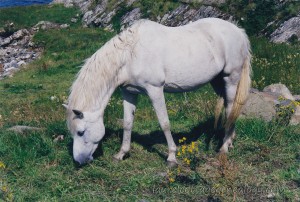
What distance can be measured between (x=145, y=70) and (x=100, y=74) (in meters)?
0.64

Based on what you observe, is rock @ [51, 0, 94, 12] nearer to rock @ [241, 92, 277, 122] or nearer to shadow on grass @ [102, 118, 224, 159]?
rock @ [241, 92, 277, 122]

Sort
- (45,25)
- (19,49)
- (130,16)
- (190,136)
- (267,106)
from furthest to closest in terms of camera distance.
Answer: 1. (45,25)
2. (130,16)
3. (19,49)
4. (267,106)
5. (190,136)

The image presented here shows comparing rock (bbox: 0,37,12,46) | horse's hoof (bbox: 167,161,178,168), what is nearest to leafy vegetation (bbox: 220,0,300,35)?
horse's hoof (bbox: 167,161,178,168)

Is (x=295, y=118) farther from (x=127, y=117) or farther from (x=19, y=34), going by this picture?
(x=19, y=34)

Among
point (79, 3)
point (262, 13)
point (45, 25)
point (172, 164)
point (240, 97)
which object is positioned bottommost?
point (79, 3)

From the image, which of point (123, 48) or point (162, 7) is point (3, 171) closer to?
point (123, 48)

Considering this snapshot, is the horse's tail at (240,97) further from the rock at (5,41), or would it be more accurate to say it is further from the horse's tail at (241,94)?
the rock at (5,41)

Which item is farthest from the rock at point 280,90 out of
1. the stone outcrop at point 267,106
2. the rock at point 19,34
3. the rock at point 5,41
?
the rock at point 19,34

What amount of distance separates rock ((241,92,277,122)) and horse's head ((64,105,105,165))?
11.2ft

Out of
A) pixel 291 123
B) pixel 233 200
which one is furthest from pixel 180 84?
pixel 291 123

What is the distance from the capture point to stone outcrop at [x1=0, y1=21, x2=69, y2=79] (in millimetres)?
20811

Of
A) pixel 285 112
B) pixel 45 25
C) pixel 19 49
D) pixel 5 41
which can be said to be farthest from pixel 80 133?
pixel 45 25

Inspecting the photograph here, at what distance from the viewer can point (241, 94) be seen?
712 centimetres

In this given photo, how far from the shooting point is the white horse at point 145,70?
5949 mm
